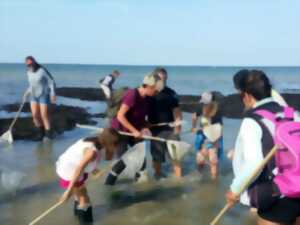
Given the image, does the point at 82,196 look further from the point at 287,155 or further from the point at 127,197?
the point at 287,155

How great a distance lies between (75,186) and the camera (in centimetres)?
625

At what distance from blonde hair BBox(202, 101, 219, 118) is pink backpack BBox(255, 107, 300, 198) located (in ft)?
14.0

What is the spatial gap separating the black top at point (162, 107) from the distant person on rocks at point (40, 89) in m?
4.54

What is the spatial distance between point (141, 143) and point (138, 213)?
1.43 metres

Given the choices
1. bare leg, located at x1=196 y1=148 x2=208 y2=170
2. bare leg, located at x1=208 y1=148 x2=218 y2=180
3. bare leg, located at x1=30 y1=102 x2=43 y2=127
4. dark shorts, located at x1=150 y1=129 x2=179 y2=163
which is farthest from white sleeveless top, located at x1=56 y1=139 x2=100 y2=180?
bare leg, located at x1=30 y1=102 x2=43 y2=127

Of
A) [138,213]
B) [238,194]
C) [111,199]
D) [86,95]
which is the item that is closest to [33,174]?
[111,199]

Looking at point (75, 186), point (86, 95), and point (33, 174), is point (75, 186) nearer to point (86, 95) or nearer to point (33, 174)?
point (33, 174)

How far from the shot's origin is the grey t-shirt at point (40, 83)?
1217cm

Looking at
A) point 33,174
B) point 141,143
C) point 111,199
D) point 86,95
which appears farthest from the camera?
point 86,95

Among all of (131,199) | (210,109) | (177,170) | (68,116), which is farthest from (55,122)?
(131,199)

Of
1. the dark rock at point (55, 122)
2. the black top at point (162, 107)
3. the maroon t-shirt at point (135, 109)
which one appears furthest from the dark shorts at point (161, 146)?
the dark rock at point (55, 122)

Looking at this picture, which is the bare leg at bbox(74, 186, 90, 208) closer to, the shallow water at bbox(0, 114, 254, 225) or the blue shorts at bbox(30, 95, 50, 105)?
the shallow water at bbox(0, 114, 254, 225)

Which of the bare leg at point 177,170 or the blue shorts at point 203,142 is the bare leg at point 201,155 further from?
the bare leg at point 177,170

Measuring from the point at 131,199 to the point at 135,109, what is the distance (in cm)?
128
